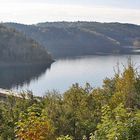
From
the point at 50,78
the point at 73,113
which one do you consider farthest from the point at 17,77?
the point at 73,113

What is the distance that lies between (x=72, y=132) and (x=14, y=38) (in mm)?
151741

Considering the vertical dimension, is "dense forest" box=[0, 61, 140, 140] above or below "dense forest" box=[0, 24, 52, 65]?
above

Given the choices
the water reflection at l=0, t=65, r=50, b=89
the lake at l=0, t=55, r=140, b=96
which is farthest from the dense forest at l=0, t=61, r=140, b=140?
the water reflection at l=0, t=65, r=50, b=89

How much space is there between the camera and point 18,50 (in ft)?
536

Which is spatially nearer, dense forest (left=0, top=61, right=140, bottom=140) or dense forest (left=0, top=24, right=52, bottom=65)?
dense forest (left=0, top=61, right=140, bottom=140)

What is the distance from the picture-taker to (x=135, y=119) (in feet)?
29.0

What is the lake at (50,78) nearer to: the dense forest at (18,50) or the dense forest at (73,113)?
the dense forest at (18,50)

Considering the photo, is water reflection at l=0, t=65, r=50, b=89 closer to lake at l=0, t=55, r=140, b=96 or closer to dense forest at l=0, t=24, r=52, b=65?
lake at l=0, t=55, r=140, b=96

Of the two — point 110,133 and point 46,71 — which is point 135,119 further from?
point 46,71

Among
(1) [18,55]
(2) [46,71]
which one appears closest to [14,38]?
(1) [18,55]

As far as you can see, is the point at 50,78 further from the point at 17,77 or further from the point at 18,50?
the point at 18,50

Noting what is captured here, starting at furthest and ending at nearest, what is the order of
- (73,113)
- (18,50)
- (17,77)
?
(18,50) < (17,77) < (73,113)

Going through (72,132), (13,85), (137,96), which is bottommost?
(13,85)

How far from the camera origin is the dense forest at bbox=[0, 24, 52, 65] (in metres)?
152
